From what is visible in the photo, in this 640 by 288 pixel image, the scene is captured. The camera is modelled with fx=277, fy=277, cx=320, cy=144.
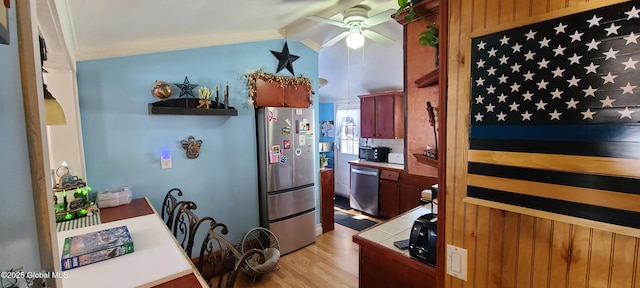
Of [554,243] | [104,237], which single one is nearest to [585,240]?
[554,243]

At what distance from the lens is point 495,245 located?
0.93 metres

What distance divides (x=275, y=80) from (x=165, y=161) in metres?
1.46

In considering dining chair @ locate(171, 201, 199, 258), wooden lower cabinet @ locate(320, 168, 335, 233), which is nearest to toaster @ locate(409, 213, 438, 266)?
dining chair @ locate(171, 201, 199, 258)

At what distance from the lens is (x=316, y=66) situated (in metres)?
3.78

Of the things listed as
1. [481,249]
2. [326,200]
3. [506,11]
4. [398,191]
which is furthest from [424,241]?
[398,191]

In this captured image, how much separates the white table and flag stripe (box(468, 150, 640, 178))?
1.36 m

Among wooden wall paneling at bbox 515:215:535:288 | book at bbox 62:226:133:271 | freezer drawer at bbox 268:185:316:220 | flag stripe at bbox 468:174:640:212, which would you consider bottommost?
freezer drawer at bbox 268:185:316:220

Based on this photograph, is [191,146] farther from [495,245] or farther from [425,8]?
[495,245]

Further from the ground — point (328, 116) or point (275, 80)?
point (275, 80)

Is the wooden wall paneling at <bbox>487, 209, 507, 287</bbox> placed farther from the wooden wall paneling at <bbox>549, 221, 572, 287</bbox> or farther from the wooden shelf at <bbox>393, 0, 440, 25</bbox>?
the wooden shelf at <bbox>393, 0, 440, 25</bbox>

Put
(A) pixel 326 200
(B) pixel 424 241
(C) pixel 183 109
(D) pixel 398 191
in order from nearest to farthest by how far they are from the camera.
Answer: (B) pixel 424 241 < (C) pixel 183 109 < (A) pixel 326 200 < (D) pixel 398 191

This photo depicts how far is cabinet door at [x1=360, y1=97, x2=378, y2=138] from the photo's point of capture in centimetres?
494

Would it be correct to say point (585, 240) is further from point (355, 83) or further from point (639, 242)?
point (355, 83)

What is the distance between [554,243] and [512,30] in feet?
2.14
